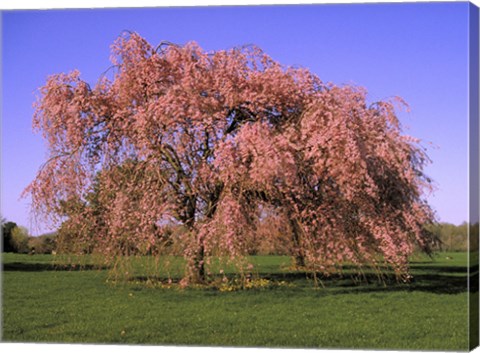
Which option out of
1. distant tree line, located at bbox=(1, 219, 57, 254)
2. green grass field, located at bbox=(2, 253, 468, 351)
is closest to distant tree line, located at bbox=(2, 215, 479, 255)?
distant tree line, located at bbox=(1, 219, 57, 254)

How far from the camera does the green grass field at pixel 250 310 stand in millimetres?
8266

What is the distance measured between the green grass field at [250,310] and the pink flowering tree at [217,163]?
415 millimetres

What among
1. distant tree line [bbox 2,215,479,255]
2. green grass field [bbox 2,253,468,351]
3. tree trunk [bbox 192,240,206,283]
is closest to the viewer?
green grass field [bbox 2,253,468,351]

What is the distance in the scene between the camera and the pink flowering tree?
9.95 m

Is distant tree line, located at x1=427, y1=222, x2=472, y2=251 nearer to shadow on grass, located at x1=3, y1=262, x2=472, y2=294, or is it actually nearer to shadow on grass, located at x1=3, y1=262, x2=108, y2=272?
shadow on grass, located at x1=3, y1=262, x2=472, y2=294

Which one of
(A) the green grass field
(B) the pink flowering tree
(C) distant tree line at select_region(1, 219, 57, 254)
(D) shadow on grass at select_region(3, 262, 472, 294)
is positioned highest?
(B) the pink flowering tree

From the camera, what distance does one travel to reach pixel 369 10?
8633 mm

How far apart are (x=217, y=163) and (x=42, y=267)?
3038mm

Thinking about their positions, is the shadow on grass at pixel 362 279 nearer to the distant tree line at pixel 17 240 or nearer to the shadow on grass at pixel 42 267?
the shadow on grass at pixel 42 267

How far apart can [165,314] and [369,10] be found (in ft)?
13.6

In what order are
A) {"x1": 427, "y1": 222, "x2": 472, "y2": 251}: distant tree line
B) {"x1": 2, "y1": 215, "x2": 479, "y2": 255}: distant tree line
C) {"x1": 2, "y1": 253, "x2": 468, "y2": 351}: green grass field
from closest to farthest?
1. {"x1": 427, "y1": 222, "x2": 472, "y2": 251}: distant tree line
2. {"x1": 2, "y1": 253, "x2": 468, "y2": 351}: green grass field
3. {"x1": 2, "y1": 215, "x2": 479, "y2": 255}: distant tree line

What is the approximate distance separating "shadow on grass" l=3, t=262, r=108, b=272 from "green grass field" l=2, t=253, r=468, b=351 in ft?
0.06

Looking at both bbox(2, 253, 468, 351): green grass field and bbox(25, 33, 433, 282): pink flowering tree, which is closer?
bbox(2, 253, 468, 351): green grass field

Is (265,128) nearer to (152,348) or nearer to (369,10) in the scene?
(369,10)
